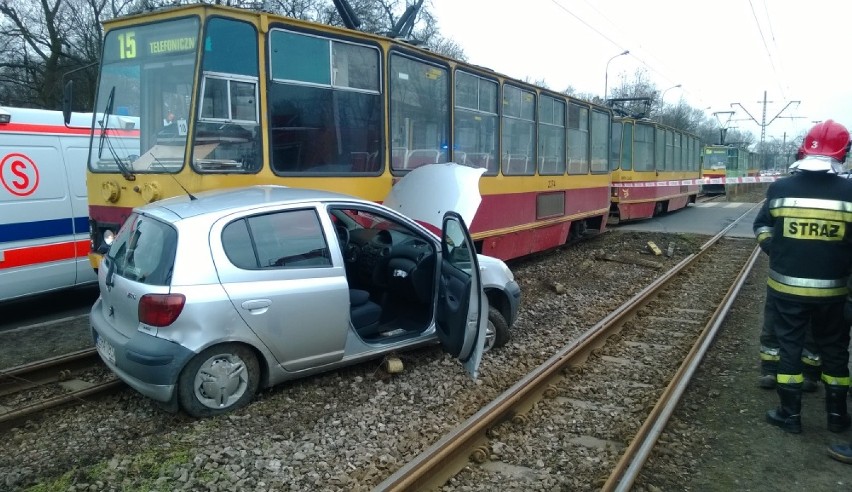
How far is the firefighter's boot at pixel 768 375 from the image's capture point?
5.19m

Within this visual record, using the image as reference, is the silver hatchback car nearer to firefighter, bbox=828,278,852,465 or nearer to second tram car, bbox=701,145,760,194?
firefighter, bbox=828,278,852,465

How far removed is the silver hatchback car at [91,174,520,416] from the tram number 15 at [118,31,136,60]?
2.39 m

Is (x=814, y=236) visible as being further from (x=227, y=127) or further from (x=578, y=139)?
(x=578, y=139)

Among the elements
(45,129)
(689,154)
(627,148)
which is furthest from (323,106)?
(689,154)

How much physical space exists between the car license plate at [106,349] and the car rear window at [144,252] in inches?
19.1

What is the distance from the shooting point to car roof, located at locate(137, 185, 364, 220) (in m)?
4.55

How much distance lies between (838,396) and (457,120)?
578 cm

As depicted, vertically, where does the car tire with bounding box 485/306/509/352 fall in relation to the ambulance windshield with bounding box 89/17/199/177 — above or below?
below

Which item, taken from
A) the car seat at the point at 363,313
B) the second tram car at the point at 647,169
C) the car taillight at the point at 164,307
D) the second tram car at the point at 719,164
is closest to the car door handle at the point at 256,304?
the car taillight at the point at 164,307

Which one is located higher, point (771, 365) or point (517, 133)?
point (517, 133)

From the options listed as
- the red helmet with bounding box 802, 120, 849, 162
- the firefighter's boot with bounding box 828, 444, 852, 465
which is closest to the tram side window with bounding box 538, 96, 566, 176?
the red helmet with bounding box 802, 120, 849, 162

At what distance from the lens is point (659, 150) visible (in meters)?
22.0

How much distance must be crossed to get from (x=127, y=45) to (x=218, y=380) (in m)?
3.94

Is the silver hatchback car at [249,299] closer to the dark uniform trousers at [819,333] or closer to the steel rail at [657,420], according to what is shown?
the steel rail at [657,420]
